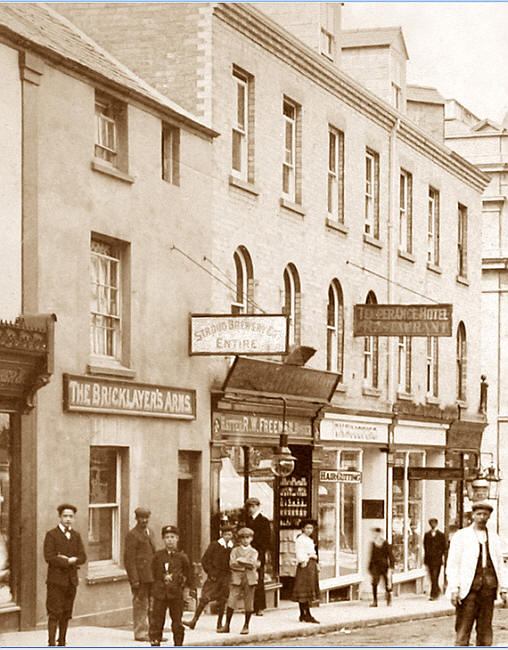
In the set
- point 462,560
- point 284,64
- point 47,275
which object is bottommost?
point 462,560

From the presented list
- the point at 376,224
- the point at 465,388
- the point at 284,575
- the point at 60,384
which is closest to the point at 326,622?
the point at 284,575

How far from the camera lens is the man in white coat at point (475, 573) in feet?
54.8

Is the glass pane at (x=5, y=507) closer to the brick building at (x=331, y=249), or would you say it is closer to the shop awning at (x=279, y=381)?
the brick building at (x=331, y=249)

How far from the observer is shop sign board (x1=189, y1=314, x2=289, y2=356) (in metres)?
24.7

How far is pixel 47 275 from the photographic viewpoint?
71.9 ft

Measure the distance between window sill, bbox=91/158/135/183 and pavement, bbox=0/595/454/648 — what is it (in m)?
6.38

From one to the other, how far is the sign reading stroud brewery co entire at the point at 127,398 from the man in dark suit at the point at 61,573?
2955mm

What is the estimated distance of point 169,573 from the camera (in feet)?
66.2

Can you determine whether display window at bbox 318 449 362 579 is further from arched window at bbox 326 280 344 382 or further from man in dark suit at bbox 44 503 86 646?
man in dark suit at bbox 44 503 86 646

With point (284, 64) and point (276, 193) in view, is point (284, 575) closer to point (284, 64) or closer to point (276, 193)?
point (276, 193)

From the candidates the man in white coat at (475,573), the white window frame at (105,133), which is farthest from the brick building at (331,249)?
the man in white coat at (475,573)

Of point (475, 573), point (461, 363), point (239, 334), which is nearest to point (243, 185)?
point (239, 334)

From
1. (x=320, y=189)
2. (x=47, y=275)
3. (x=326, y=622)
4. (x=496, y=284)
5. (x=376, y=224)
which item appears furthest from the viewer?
(x=496, y=284)

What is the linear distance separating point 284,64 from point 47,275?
10.1m
